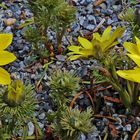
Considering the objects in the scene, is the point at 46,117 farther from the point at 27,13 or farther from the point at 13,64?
the point at 27,13

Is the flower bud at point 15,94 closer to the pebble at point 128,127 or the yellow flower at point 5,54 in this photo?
the yellow flower at point 5,54

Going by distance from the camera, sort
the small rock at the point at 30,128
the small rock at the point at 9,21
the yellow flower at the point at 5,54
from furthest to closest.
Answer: the small rock at the point at 9,21 → the small rock at the point at 30,128 → the yellow flower at the point at 5,54

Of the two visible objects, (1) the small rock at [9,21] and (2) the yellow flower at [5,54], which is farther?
(1) the small rock at [9,21]

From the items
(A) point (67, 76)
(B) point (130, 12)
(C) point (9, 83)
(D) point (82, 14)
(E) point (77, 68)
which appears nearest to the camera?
(C) point (9, 83)

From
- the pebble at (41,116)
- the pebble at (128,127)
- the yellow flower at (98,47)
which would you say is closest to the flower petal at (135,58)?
the yellow flower at (98,47)

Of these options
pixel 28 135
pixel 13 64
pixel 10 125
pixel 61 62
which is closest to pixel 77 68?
pixel 61 62

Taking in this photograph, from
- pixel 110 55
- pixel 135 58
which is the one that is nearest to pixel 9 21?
pixel 110 55

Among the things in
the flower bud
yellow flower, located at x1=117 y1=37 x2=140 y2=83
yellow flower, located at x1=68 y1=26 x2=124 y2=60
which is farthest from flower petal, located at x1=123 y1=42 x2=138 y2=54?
the flower bud

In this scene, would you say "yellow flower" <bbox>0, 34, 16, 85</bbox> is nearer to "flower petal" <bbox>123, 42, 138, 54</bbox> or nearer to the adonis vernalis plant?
the adonis vernalis plant
